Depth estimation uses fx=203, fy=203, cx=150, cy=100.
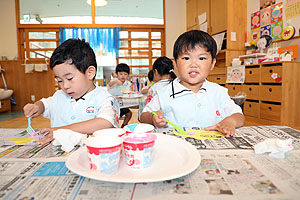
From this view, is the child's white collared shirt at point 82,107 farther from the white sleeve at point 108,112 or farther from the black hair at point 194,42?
the black hair at point 194,42

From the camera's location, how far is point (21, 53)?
18.8 feet

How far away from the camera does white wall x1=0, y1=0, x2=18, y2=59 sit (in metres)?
5.64

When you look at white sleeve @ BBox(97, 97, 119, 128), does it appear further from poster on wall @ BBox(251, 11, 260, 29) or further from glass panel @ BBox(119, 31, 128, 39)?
glass panel @ BBox(119, 31, 128, 39)

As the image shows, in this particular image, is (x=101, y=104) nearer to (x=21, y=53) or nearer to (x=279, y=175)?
(x=279, y=175)

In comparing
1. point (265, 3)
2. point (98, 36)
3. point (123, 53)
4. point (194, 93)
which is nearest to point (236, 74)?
point (265, 3)

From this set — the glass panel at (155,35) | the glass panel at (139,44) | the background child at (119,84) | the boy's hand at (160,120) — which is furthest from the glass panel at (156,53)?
the boy's hand at (160,120)

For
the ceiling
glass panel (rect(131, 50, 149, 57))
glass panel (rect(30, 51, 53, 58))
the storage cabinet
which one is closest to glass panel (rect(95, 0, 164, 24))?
the ceiling

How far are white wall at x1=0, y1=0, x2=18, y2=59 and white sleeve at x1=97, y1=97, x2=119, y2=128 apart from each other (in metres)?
5.95

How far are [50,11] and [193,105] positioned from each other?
596 cm

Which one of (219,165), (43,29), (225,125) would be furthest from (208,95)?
(43,29)

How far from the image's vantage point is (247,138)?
2.35ft

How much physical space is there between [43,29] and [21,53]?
93 centimetres

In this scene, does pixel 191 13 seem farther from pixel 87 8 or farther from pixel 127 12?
pixel 87 8

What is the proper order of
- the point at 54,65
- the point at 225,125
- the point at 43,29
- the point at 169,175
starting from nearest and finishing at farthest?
the point at 169,175 → the point at 225,125 → the point at 54,65 → the point at 43,29
